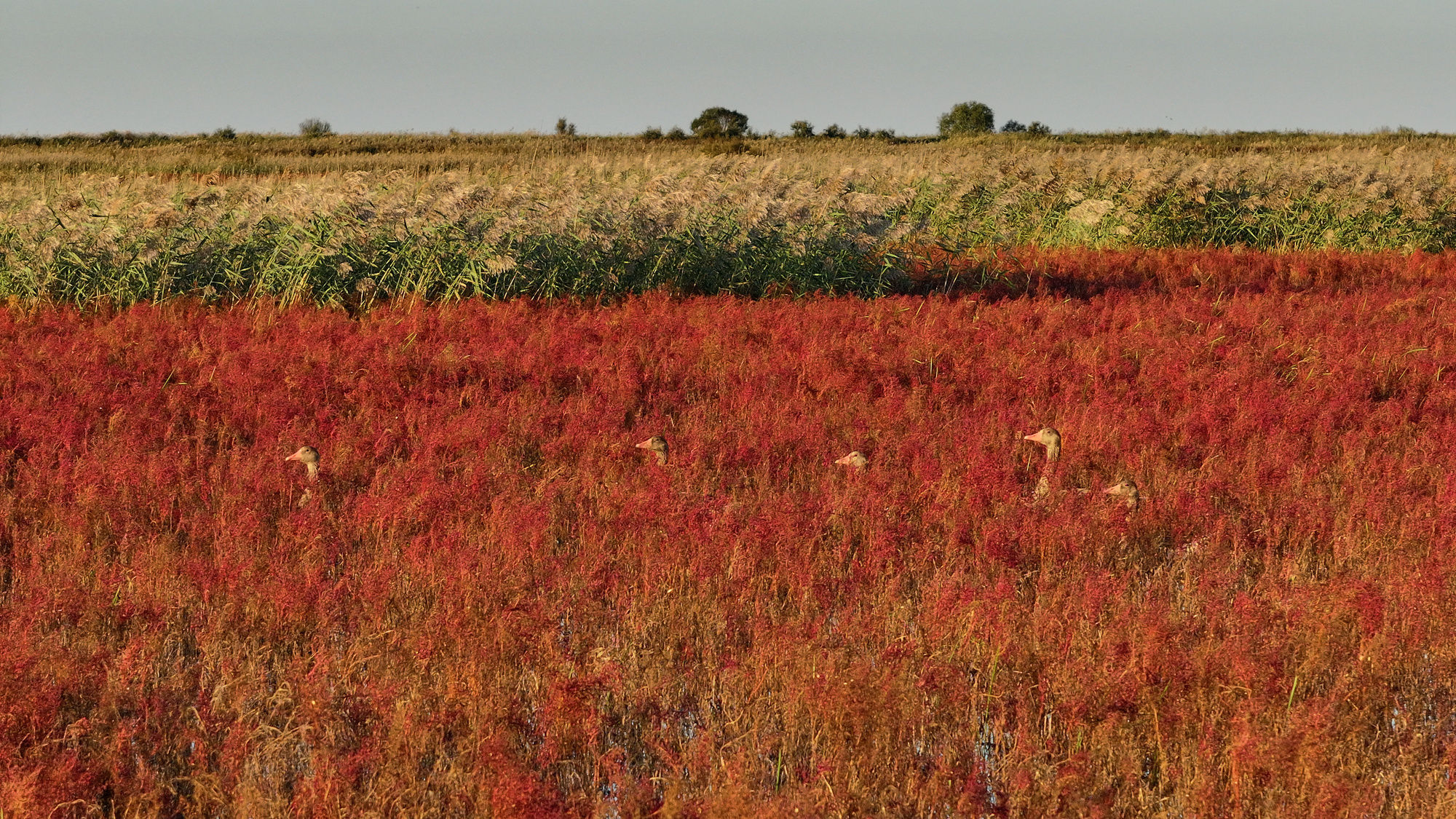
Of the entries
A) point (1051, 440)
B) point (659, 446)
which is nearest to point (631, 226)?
point (659, 446)

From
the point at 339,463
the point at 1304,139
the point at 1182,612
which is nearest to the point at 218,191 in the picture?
the point at 339,463

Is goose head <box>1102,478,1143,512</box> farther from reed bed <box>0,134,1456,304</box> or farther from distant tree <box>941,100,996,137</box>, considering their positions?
distant tree <box>941,100,996,137</box>

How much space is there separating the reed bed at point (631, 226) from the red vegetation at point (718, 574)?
76.6 inches

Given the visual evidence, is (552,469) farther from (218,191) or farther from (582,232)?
(218,191)

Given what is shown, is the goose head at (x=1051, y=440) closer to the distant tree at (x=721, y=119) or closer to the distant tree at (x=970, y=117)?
the distant tree at (x=721, y=119)

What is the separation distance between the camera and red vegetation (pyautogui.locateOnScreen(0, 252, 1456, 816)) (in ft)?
12.1

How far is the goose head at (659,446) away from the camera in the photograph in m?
6.77

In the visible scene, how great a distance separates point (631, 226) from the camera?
12688 millimetres

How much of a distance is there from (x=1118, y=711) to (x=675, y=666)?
4.83 ft

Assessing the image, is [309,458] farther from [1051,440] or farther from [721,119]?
[721,119]

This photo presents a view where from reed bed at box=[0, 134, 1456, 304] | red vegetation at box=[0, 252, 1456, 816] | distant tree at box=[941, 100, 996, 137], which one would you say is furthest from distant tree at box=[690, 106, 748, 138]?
red vegetation at box=[0, 252, 1456, 816]

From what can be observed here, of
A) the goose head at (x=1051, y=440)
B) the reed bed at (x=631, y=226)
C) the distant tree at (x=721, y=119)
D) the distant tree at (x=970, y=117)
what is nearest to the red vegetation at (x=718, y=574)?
the goose head at (x=1051, y=440)

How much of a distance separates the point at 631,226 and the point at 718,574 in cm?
789

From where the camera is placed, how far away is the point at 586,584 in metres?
5.05
